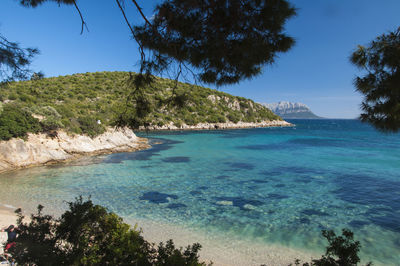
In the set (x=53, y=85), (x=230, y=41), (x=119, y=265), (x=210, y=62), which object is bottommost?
(x=119, y=265)

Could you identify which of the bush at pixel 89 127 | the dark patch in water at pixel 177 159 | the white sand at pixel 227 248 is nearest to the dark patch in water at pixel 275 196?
the white sand at pixel 227 248

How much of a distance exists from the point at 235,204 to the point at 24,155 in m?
14.6

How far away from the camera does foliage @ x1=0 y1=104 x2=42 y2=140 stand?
1436 cm

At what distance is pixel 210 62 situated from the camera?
15.4ft

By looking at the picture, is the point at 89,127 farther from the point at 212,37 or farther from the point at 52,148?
the point at 212,37

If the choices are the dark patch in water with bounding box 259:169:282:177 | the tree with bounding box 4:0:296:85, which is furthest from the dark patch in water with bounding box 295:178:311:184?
the tree with bounding box 4:0:296:85

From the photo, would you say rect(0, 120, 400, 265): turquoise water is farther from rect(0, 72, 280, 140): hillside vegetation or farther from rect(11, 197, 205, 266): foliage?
rect(11, 197, 205, 266): foliage

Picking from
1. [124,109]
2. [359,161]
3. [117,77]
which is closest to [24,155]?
[124,109]

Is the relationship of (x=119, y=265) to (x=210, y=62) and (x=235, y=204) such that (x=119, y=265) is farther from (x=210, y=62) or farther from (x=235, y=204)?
(x=235, y=204)

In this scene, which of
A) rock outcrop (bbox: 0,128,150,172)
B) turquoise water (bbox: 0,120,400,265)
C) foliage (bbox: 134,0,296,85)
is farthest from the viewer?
rock outcrop (bbox: 0,128,150,172)

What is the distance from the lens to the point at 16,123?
1520 cm

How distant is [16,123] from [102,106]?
72.1 feet

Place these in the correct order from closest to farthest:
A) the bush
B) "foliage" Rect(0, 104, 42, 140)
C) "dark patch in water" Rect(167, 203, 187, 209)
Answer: "dark patch in water" Rect(167, 203, 187, 209) → "foliage" Rect(0, 104, 42, 140) → the bush

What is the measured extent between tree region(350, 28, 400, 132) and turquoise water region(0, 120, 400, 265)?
4.27 ft
